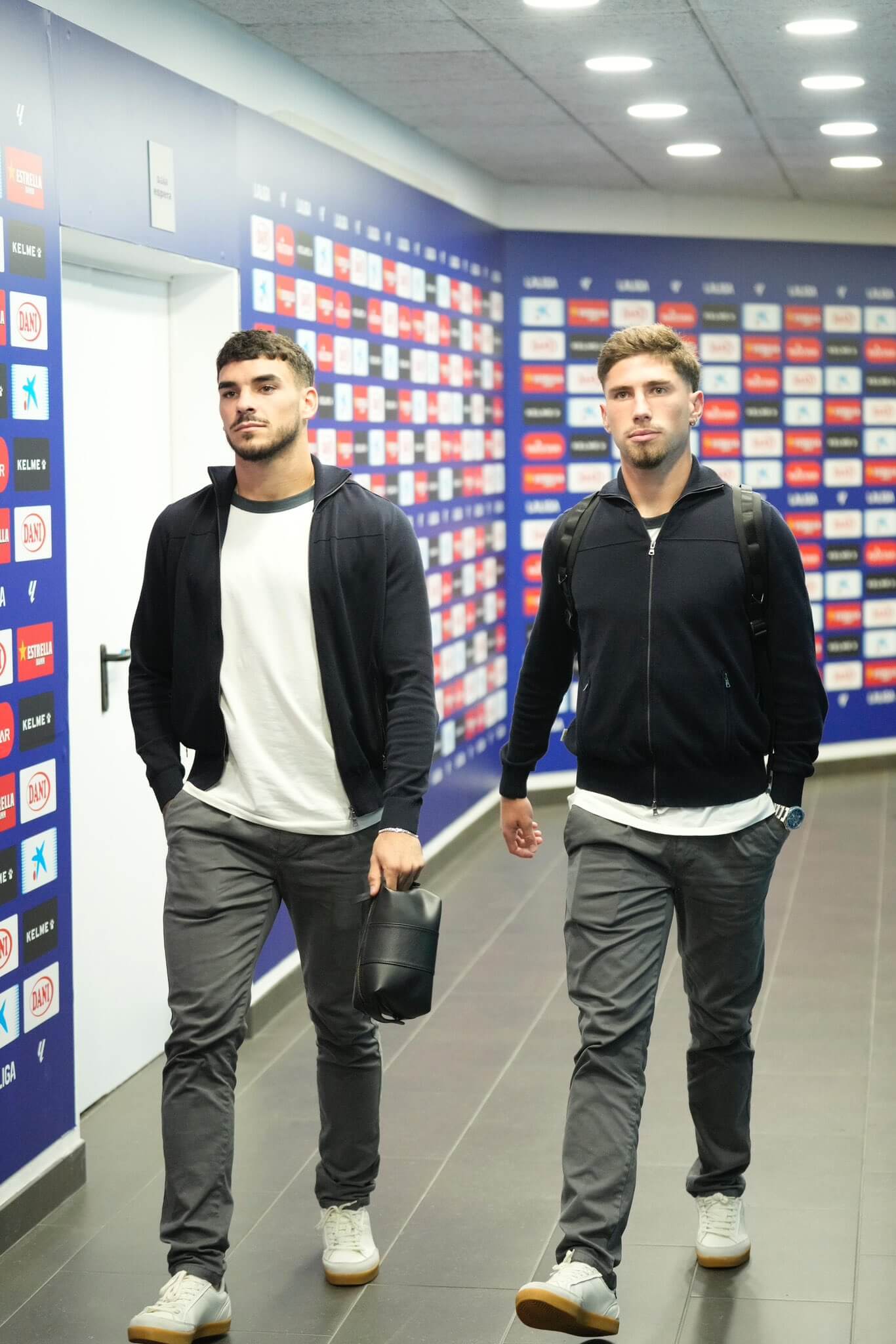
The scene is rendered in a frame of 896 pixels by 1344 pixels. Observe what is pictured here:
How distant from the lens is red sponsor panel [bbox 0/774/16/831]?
3.27 meters

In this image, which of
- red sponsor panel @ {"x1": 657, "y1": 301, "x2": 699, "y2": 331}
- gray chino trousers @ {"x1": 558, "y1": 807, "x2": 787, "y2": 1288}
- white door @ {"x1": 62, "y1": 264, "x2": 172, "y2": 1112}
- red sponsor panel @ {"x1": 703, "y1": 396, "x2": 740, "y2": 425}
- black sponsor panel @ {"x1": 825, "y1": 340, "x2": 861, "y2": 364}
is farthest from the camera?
black sponsor panel @ {"x1": 825, "y1": 340, "x2": 861, "y2": 364}

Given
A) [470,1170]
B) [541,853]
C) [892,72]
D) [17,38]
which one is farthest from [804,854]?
[17,38]

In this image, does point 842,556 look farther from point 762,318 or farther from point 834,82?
point 834,82

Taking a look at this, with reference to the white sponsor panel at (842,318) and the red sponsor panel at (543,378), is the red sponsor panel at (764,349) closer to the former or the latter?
the white sponsor panel at (842,318)

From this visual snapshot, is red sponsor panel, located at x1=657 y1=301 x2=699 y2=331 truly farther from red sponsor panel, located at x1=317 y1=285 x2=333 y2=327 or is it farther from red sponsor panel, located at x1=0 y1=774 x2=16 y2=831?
red sponsor panel, located at x1=0 y1=774 x2=16 y2=831

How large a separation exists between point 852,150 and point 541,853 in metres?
3.13

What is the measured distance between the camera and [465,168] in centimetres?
723

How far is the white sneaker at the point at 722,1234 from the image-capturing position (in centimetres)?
314

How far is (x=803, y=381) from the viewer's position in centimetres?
887

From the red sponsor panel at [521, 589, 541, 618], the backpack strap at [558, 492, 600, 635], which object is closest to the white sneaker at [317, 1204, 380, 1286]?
the backpack strap at [558, 492, 600, 635]

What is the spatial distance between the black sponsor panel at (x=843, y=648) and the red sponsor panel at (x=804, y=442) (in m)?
0.97

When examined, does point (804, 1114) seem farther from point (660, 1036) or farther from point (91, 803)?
point (91, 803)

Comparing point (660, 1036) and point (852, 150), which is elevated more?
point (852, 150)

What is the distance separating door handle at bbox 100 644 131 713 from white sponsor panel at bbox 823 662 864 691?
551cm
